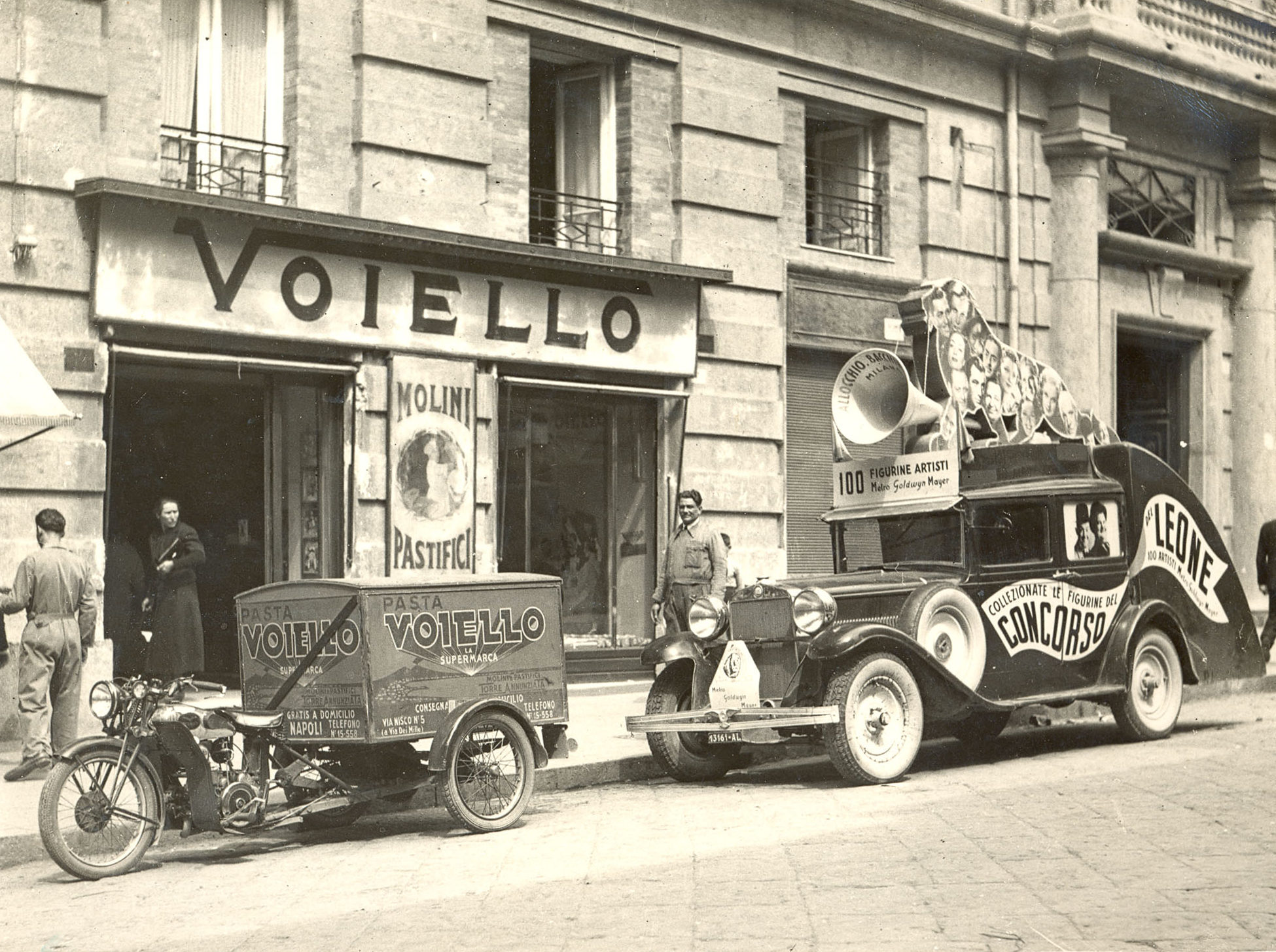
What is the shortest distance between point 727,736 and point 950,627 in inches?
69.1

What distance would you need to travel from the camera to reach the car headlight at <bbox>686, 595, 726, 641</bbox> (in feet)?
35.0

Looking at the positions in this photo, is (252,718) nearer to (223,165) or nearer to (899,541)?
(899,541)

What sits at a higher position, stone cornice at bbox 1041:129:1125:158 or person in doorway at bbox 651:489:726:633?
stone cornice at bbox 1041:129:1125:158

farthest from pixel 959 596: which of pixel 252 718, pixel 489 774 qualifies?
pixel 252 718

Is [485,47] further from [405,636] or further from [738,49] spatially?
[405,636]

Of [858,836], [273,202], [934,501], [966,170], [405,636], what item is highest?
[966,170]

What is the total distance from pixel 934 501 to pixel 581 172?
6078mm

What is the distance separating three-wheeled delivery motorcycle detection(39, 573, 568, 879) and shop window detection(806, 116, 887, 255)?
959 centimetres

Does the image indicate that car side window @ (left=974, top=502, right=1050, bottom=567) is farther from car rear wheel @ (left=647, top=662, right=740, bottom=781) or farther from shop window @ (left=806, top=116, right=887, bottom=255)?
shop window @ (left=806, top=116, right=887, bottom=255)

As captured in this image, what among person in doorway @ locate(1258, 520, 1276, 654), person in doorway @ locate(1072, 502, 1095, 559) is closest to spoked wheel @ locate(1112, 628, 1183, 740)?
person in doorway @ locate(1072, 502, 1095, 559)

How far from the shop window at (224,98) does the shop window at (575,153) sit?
9.18 ft

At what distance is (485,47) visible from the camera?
47.9 feet

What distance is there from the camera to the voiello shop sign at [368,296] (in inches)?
485

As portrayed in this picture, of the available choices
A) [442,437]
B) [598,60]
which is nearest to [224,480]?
[442,437]
